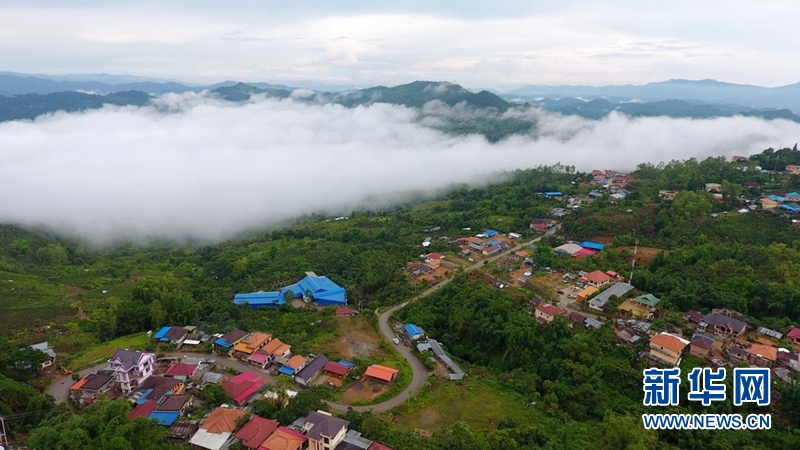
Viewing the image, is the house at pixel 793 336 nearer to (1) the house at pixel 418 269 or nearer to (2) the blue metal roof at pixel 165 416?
(1) the house at pixel 418 269

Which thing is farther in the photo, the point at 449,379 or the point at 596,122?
the point at 596,122

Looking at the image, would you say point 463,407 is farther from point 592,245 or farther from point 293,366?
point 592,245

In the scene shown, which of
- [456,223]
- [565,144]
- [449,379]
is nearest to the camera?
[449,379]

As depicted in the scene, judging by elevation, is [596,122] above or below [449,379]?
above

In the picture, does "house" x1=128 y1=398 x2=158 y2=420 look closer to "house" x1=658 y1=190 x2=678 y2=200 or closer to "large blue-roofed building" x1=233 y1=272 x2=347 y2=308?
"large blue-roofed building" x1=233 y1=272 x2=347 y2=308

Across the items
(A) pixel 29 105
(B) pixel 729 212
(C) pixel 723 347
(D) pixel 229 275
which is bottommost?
(D) pixel 229 275

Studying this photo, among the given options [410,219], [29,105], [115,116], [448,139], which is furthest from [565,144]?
[29,105]

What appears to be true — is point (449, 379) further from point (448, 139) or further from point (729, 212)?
point (448, 139)

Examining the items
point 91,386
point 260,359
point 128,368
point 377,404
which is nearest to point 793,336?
point 377,404

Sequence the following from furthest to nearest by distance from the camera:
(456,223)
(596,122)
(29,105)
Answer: (29,105)
(596,122)
(456,223)

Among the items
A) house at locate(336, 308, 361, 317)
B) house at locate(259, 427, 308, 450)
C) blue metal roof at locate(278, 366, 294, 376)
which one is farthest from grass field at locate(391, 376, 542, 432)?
house at locate(336, 308, 361, 317)
